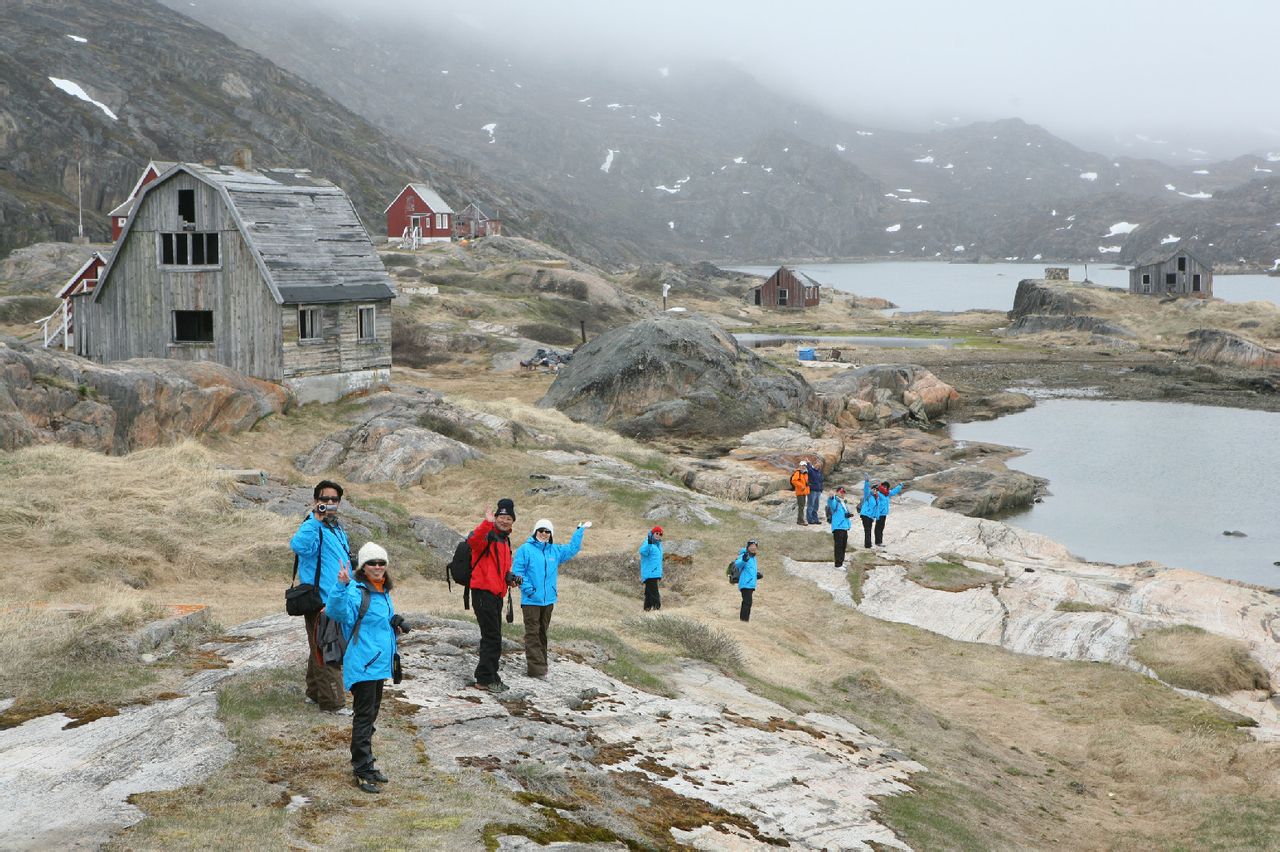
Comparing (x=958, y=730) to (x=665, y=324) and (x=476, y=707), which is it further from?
(x=665, y=324)

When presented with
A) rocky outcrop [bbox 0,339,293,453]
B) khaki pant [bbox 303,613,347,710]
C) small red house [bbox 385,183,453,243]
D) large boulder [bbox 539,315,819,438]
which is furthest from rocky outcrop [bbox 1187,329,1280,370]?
khaki pant [bbox 303,613,347,710]

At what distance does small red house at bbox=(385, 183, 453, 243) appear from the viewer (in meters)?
112

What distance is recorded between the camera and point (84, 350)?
40.4 metres

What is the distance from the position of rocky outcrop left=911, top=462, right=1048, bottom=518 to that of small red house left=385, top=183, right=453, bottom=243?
7869cm

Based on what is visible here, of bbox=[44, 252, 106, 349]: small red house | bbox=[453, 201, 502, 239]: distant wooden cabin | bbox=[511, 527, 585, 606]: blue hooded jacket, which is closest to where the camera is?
bbox=[511, 527, 585, 606]: blue hooded jacket

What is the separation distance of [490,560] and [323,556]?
7.08ft

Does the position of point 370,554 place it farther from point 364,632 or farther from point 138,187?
point 138,187

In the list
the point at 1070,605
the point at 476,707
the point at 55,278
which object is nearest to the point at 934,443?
the point at 1070,605

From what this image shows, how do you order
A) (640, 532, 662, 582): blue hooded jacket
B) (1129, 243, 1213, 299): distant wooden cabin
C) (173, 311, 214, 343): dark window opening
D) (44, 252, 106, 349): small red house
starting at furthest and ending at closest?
(1129, 243, 1213, 299): distant wooden cabin, (44, 252, 106, 349): small red house, (173, 311, 214, 343): dark window opening, (640, 532, 662, 582): blue hooded jacket

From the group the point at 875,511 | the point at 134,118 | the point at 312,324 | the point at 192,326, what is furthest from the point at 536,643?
the point at 134,118

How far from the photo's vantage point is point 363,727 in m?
9.38

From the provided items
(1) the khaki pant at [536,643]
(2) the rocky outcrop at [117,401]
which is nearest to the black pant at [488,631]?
(1) the khaki pant at [536,643]

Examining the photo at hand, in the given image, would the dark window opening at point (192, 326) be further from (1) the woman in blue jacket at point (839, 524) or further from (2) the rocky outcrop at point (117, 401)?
(1) the woman in blue jacket at point (839, 524)

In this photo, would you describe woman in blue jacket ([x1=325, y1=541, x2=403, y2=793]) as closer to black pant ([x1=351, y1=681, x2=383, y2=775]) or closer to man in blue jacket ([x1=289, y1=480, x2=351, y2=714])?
black pant ([x1=351, y1=681, x2=383, y2=775])
